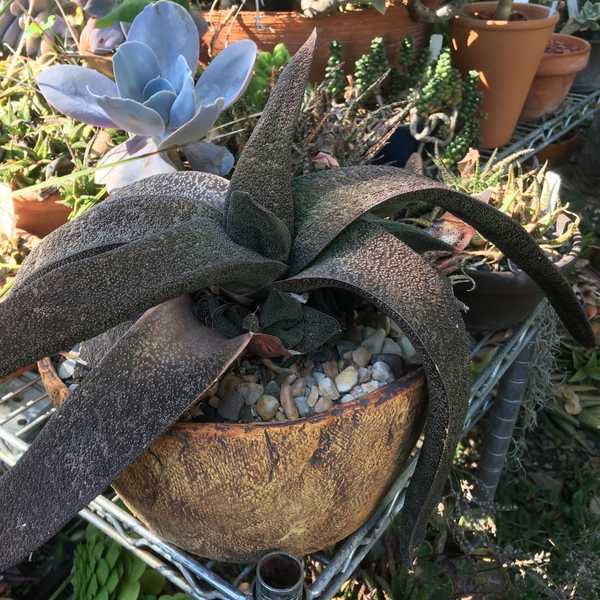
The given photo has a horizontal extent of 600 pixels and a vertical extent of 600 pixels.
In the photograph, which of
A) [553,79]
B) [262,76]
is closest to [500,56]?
[553,79]

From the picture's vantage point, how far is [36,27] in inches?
30.5

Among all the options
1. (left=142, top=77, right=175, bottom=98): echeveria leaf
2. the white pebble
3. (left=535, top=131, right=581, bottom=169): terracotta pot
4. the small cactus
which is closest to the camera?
the white pebble

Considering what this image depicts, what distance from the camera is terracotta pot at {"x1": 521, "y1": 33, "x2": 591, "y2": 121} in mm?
1135

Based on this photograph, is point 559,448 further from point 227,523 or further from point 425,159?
point 227,523

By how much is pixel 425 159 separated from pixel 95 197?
502 millimetres

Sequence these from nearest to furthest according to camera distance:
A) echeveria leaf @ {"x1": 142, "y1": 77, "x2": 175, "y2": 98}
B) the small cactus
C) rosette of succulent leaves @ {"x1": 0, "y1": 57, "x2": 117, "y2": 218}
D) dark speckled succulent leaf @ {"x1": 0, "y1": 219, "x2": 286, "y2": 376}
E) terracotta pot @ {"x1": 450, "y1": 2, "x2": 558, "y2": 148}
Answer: dark speckled succulent leaf @ {"x1": 0, "y1": 219, "x2": 286, "y2": 376} < echeveria leaf @ {"x1": 142, "y1": 77, "x2": 175, "y2": 98} < rosette of succulent leaves @ {"x1": 0, "y1": 57, "x2": 117, "y2": 218} < the small cactus < terracotta pot @ {"x1": 450, "y1": 2, "x2": 558, "y2": 148}

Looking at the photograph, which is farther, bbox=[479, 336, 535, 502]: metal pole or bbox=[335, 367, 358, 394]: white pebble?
bbox=[479, 336, 535, 502]: metal pole

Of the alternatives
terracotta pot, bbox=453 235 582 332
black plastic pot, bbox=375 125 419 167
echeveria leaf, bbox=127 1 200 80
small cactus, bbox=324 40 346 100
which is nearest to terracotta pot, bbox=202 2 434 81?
small cactus, bbox=324 40 346 100

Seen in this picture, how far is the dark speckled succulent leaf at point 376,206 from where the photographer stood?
0.37 metres

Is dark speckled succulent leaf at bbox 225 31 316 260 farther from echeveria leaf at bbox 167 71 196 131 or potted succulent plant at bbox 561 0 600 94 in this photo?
potted succulent plant at bbox 561 0 600 94

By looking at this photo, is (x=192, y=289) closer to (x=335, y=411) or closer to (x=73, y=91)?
(x=335, y=411)

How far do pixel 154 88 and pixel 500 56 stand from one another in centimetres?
70

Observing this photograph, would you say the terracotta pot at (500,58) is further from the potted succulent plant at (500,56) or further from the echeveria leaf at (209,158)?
the echeveria leaf at (209,158)

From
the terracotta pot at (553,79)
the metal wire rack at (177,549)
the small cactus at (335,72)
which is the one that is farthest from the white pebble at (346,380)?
the terracotta pot at (553,79)
